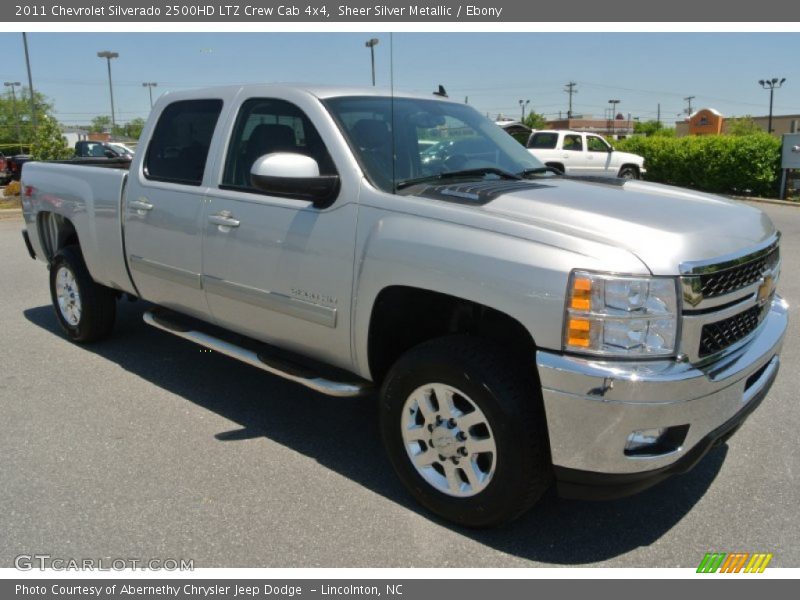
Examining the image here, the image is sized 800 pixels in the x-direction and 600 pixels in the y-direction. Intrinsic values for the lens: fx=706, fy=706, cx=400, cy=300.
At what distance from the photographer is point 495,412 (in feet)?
9.28

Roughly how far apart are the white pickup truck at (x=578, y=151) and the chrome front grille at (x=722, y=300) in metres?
16.8

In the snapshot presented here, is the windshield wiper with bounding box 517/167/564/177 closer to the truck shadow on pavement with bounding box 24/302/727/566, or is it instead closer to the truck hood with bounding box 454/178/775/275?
the truck hood with bounding box 454/178/775/275

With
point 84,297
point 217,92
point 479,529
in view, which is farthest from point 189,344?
point 479,529

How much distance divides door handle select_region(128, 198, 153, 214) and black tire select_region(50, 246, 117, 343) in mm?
1107

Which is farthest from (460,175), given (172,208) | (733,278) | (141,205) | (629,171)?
(629,171)

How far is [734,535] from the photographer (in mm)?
3068

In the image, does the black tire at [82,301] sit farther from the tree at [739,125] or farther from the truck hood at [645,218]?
the tree at [739,125]

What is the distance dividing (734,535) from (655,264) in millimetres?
1346

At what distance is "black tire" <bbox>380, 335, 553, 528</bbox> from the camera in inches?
111

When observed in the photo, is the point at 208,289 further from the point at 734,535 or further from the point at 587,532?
the point at 734,535

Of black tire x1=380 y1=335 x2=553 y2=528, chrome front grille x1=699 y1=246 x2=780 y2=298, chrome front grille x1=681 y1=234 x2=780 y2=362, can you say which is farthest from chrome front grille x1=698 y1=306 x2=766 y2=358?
black tire x1=380 y1=335 x2=553 y2=528

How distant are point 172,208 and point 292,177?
4.42ft

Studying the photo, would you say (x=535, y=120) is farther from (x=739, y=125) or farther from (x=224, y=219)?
A: (x=224, y=219)

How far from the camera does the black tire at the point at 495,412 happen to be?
2.82 metres
